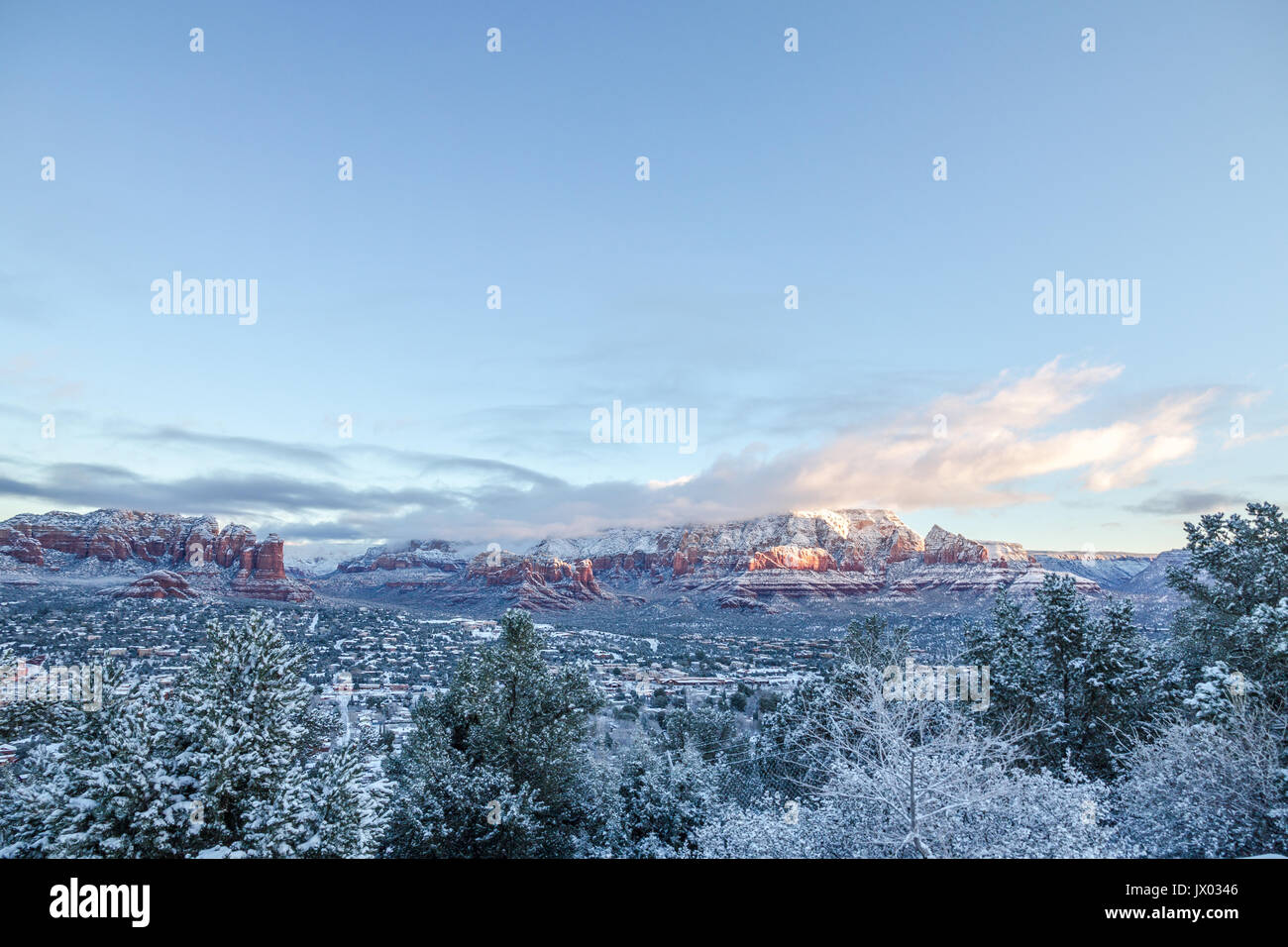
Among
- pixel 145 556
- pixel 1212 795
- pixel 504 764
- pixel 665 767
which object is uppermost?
pixel 1212 795

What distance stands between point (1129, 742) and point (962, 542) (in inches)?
4959

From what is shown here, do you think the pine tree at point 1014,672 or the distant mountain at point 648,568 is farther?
the distant mountain at point 648,568

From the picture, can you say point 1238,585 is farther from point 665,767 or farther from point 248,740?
point 248,740

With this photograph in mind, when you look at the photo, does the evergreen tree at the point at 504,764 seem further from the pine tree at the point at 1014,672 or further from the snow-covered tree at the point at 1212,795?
the pine tree at the point at 1014,672

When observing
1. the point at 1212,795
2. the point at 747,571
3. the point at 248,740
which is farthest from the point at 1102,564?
the point at 248,740

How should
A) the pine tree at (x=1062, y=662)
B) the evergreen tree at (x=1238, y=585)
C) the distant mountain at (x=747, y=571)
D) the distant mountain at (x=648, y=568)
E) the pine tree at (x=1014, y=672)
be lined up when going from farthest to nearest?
the distant mountain at (x=747, y=571), the distant mountain at (x=648, y=568), the pine tree at (x=1014, y=672), the pine tree at (x=1062, y=662), the evergreen tree at (x=1238, y=585)

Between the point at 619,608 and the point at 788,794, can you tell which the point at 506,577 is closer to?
the point at 619,608

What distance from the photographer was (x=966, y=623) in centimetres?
2266

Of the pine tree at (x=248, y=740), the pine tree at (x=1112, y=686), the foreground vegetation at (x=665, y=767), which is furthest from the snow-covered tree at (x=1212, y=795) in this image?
the pine tree at (x=248, y=740)

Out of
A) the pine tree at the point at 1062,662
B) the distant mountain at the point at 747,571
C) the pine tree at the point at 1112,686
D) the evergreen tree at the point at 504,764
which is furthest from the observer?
the distant mountain at the point at 747,571

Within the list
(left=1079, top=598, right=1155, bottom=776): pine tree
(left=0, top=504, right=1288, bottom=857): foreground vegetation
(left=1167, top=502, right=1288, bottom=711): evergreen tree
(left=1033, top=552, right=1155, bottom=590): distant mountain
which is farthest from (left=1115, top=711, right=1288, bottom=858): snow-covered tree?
(left=1033, top=552, right=1155, bottom=590): distant mountain

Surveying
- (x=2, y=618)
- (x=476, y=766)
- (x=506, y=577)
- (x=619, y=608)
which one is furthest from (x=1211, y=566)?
(x=506, y=577)

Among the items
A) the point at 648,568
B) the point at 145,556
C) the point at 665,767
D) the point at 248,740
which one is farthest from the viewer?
the point at 648,568
